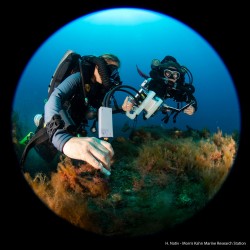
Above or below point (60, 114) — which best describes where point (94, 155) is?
below

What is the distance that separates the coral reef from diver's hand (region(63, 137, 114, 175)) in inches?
68.7

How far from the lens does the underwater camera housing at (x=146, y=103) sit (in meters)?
3.44

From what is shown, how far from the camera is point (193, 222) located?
2623 mm

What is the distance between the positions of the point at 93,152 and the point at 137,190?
293 centimetres

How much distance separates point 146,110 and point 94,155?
1.93 metres

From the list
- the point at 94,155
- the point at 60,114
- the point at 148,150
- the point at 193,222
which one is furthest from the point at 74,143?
the point at 148,150

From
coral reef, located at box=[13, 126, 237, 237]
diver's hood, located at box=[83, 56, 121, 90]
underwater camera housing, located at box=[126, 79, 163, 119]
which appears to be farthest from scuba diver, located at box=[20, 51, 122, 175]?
coral reef, located at box=[13, 126, 237, 237]

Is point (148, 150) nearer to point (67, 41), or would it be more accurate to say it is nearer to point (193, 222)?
point (193, 222)

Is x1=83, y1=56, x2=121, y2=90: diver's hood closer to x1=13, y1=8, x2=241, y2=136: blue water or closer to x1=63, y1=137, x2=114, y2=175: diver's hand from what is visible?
x1=63, y1=137, x2=114, y2=175: diver's hand

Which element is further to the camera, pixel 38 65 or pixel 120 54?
pixel 120 54

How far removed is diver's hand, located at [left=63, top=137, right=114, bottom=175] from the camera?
1.78 m

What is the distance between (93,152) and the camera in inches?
71.3

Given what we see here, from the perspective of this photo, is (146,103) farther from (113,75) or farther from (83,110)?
(83,110)

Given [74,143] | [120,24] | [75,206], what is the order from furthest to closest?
[120,24] → [75,206] → [74,143]
